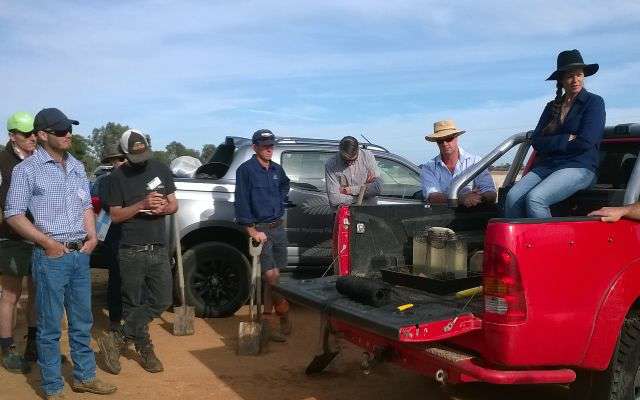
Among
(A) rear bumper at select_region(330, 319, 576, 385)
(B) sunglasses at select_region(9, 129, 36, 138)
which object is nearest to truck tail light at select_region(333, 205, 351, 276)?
(A) rear bumper at select_region(330, 319, 576, 385)

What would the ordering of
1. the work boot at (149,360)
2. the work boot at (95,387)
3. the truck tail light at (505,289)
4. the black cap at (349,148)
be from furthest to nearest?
the black cap at (349,148) → the work boot at (149,360) → the work boot at (95,387) → the truck tail light at (505,289)

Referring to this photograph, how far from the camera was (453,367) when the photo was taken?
333 centimetres

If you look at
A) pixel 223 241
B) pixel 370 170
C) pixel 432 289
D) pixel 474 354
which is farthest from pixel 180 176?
pixel 474 354

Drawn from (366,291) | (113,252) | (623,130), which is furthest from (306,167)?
(366,291)

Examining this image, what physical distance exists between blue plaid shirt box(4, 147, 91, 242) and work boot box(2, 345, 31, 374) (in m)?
1.45

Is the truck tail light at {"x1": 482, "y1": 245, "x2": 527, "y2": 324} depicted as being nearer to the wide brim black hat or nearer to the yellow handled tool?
the yellow handled tool

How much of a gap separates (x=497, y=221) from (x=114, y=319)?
4246mm

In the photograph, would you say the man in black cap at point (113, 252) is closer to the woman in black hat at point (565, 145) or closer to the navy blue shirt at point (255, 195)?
the navy blue shirt at point (255, 195)

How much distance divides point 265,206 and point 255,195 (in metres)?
0.14

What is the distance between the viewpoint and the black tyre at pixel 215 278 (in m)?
6.97

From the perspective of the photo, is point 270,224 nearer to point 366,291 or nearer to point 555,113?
point 366,291

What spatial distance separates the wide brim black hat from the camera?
436 centimetres

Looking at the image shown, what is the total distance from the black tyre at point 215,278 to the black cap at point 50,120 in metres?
2.70

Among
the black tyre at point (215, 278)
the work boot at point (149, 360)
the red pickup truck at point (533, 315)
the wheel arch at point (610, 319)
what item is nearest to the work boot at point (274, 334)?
the black tyre at point (215, 278)
